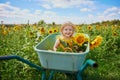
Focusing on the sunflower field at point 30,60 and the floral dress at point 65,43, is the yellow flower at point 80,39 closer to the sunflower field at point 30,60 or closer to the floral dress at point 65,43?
the floral dress at point 65,43

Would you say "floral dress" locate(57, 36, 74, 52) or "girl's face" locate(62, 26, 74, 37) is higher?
"girl's face" locate(62, 26, 74, 37)

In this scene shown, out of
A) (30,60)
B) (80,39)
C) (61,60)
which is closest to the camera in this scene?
(61,60)

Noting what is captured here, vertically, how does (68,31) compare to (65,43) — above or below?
above

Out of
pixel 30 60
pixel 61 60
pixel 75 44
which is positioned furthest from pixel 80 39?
pixel 30 60

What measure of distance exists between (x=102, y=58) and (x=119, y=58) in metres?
0.37

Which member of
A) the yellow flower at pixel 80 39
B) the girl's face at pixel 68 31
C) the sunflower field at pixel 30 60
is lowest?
the sunflower field at pixel 30 60

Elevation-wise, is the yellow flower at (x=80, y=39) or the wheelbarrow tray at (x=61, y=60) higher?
the yellow flower at (x=80, y=39)

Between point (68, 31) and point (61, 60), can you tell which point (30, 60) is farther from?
point (61, 60)

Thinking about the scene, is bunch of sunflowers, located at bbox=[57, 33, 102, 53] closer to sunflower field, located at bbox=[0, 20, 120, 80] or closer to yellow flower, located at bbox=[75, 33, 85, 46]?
yellow flower, located at bbox=[75, 33, 85, 46]

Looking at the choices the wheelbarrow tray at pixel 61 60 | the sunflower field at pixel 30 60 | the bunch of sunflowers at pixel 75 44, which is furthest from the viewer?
the sunflower field at pixel 30 60

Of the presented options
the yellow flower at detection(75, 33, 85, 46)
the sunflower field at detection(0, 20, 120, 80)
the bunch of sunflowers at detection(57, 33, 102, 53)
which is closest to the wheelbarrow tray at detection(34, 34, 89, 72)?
the bunch of sunflowers at detection(57, 33, 102, 53)

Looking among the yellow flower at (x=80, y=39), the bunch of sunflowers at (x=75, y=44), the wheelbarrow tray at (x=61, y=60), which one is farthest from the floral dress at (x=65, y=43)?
the wheelbarrow tray at (x=61, y=60)

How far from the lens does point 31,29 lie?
181 inches

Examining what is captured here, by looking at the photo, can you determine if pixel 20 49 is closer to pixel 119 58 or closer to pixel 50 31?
pixel 50 31
